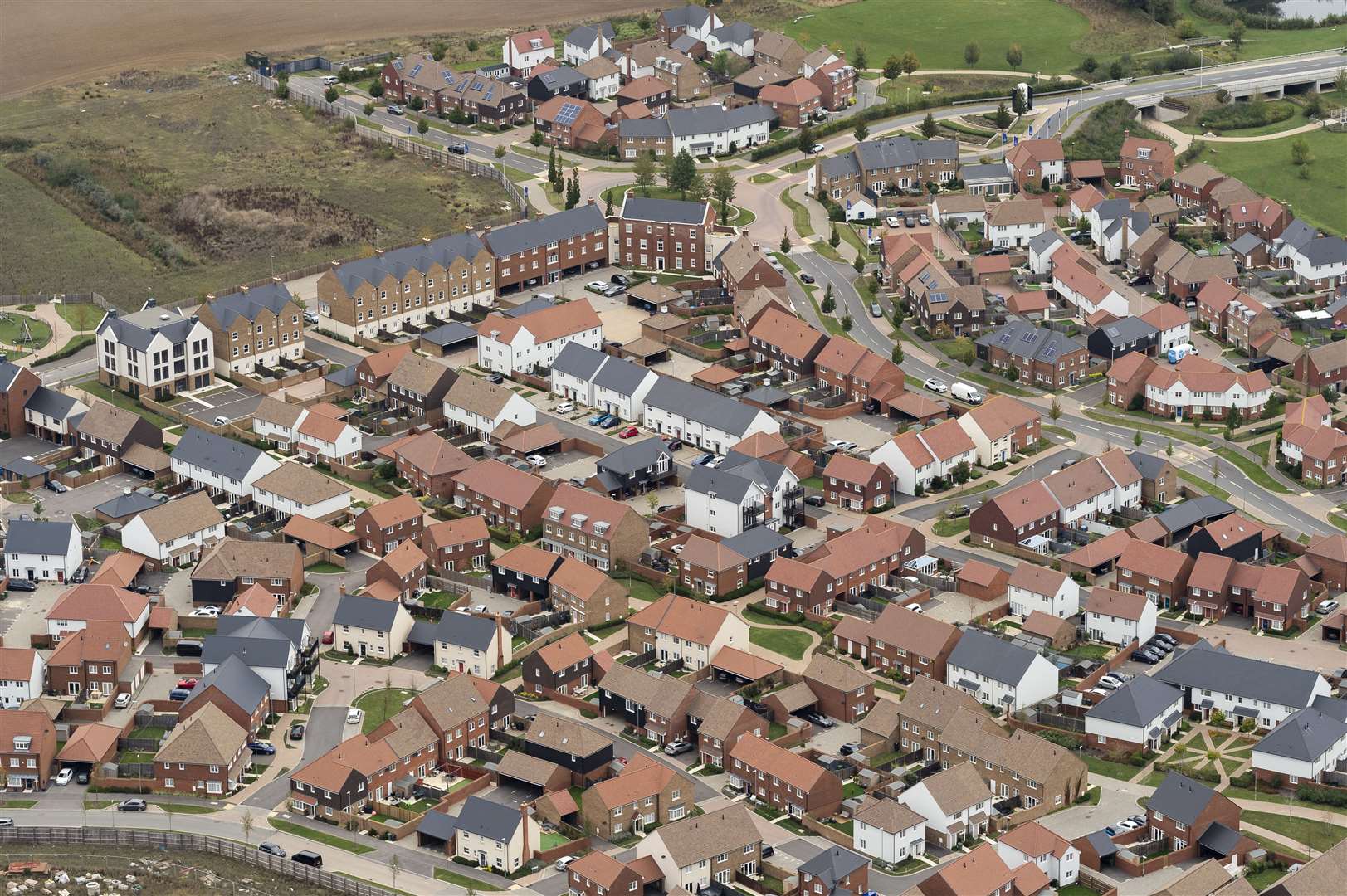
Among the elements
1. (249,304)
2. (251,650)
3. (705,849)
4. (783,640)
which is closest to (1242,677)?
(783,640)

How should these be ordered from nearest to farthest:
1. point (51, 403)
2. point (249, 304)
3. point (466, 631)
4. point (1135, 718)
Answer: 1. point (1135, 718)
2. point (466, 631)
3. point (51, 403)
4. point (249, 304)

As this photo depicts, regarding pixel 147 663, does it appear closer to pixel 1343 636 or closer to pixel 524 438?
pixel 524 438

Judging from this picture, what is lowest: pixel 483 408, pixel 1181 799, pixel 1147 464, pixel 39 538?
pixel 1181 799

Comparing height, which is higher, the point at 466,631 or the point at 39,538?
the point at 39,538

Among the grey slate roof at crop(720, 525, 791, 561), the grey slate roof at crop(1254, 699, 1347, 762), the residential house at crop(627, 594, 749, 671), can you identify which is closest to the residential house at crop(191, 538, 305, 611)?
the residential house at crop(627, 594, 749, 671)

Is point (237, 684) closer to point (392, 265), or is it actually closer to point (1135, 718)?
point (1135, 718)

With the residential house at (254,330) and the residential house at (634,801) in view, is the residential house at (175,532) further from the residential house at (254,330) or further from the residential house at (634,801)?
the residential house at (634,801)

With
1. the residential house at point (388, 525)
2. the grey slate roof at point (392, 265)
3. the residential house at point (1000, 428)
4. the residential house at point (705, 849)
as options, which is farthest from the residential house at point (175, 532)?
the residential house at point (1000, 428)
